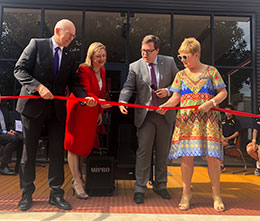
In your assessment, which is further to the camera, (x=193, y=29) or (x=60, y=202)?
(x=193, y=29)

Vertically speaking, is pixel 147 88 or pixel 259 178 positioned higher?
pixel 147 88

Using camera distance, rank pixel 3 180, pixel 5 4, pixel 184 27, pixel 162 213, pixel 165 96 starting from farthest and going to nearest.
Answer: pixel 184 27, pixel 5 4, pixel 3 180, pixel 165 96, pixel 162 213

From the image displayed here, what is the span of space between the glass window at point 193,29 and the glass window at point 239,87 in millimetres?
731

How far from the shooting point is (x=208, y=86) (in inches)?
93.7

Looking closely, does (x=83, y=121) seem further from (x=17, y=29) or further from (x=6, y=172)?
(x=17, y=29)

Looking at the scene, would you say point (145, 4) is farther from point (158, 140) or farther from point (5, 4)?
point (158, 140)

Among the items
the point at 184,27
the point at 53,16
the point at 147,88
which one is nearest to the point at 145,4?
the point at 184,27

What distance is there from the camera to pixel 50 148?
8.20ft

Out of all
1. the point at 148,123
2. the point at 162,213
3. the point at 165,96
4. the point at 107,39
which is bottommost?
the point at 162,213

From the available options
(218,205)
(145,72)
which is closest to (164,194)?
(218,205)

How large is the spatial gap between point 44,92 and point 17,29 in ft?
17.7

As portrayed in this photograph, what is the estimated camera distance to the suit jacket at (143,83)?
283 centimetres

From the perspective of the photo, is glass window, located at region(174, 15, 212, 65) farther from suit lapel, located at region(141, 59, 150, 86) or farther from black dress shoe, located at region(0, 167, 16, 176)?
black dress shoe, located at region(0, 167, 16, 176)

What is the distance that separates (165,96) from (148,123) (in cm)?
37
